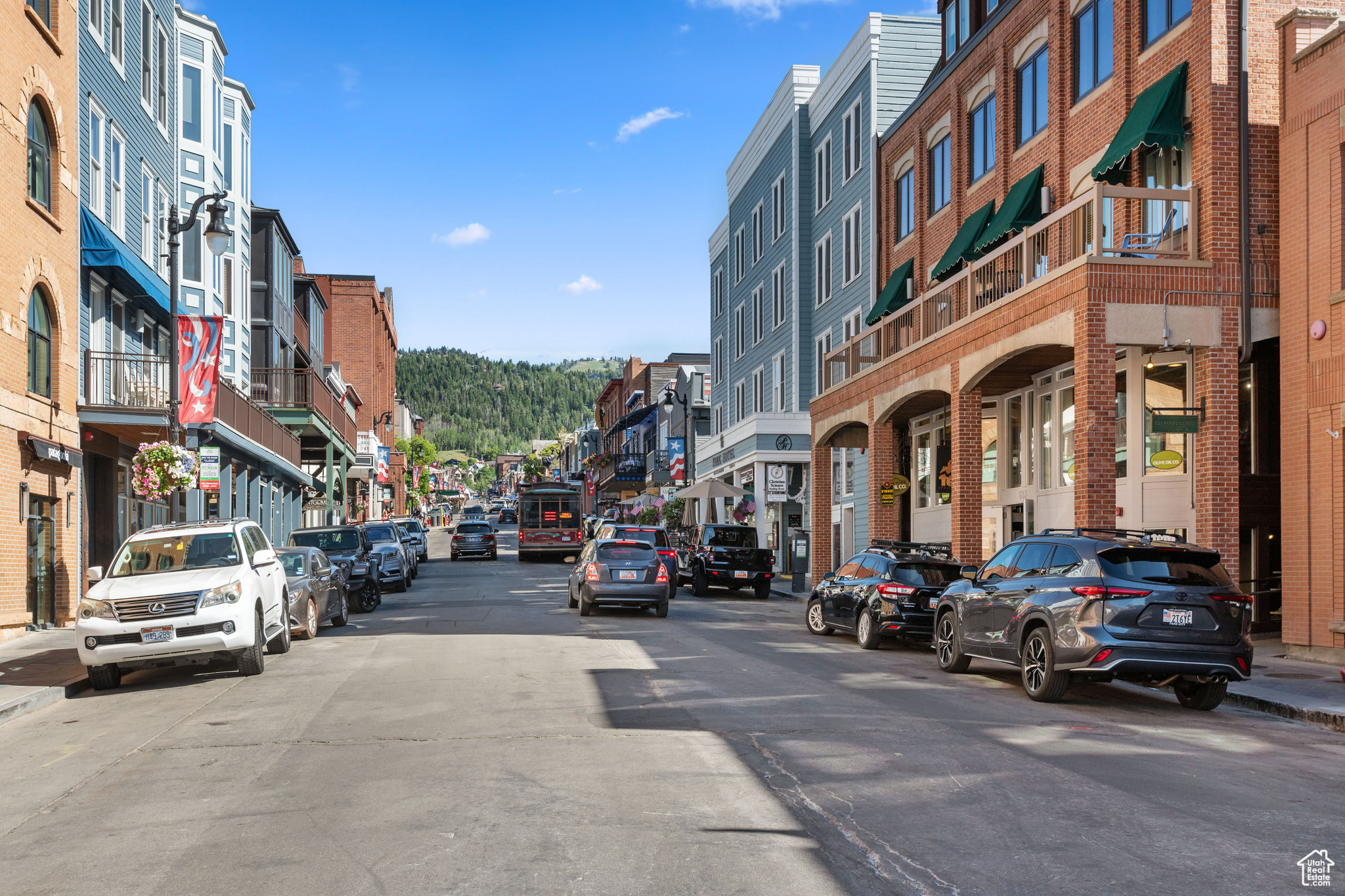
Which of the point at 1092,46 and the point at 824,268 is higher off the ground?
the point at 1092,46

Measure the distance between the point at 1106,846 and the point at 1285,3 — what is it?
1609 centimetres

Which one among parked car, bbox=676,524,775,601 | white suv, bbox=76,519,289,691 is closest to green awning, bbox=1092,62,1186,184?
white suv, bbox=76,519,289,691

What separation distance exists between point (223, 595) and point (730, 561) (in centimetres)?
1842

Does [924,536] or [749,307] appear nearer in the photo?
[924,536]

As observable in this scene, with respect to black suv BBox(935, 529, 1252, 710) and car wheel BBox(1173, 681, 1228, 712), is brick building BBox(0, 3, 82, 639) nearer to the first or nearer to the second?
black suv BBox(935, 529, 1252, 710)

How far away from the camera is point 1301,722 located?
11906 millimetres

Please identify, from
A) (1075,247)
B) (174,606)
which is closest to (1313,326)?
(1075,247)

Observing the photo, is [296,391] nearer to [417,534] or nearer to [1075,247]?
[417,534]

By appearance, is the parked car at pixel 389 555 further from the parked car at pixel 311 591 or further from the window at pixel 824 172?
the window at pixel 824 172

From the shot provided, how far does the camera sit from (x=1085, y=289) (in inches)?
691

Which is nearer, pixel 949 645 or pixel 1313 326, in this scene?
pixel 949 645

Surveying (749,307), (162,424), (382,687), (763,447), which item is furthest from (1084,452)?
(749,307)

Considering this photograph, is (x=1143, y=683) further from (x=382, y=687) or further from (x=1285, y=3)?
(x=1285, y=3)

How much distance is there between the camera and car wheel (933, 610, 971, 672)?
49.5ft
